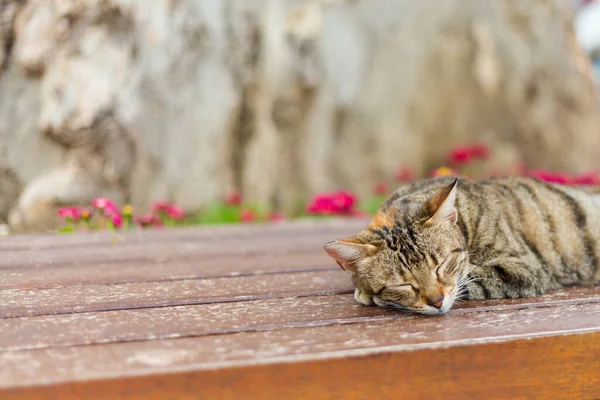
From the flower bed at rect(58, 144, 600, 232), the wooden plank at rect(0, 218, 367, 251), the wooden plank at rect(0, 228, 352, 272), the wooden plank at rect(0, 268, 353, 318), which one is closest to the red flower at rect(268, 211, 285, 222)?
the flower bed at rect(58, 144, 600, 232)

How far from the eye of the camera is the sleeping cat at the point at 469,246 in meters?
1.75

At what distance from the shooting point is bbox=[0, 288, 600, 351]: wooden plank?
4.65 ft

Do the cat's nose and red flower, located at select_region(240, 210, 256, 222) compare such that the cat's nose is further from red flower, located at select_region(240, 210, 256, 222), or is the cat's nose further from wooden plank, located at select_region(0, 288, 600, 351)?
red flower, located at select_region(240, 210, 256, 222)

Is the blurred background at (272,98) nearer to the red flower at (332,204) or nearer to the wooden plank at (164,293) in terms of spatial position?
the red flower at (332,204)

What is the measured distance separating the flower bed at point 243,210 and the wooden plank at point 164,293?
1.15 meters

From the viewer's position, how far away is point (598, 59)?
8414mm

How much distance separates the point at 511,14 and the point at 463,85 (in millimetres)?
769

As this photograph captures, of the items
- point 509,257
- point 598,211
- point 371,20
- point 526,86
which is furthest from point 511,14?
point 509,257

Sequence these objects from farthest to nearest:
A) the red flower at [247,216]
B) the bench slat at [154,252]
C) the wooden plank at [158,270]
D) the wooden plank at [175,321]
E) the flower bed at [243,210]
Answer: the red flower at [247,216] < the flower bed at [243,210] < the bench slat at [154,252] < the wooden plank at [158,270] < the wooden plank at [175,321]

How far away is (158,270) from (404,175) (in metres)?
3.29

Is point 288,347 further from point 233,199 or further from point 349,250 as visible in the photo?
point 233,199

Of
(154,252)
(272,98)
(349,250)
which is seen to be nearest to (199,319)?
(349,250)

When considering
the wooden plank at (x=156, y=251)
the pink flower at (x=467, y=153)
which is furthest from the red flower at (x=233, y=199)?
the pink flower at (x=467, y=153)

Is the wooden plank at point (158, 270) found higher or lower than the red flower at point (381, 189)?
lower
